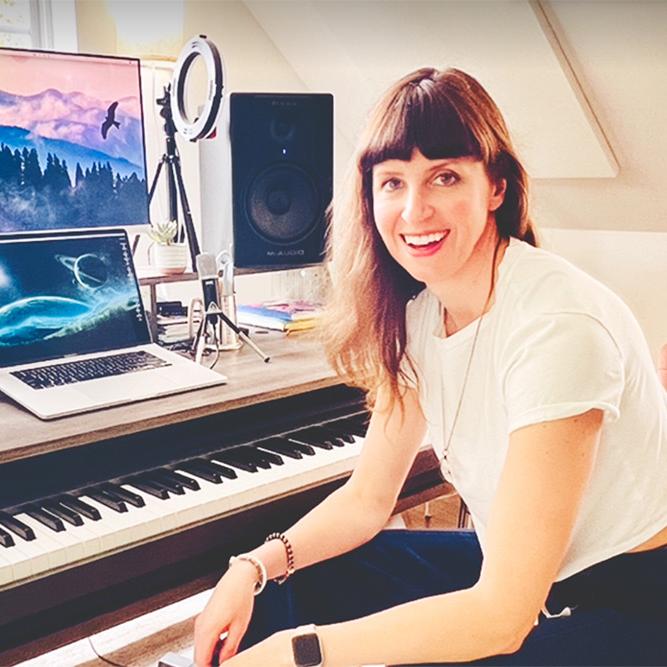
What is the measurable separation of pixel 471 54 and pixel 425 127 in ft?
5.34

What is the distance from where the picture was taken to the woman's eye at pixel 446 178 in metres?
1.14

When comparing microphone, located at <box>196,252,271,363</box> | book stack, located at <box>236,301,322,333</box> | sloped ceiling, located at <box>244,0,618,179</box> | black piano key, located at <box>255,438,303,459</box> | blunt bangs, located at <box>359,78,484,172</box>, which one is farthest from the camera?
sloped ceiling, located at <box>244,0,618,179</box>

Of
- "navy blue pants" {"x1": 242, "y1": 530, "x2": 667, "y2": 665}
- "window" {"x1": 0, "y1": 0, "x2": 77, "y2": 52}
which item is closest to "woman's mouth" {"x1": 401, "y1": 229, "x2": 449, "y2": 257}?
"navy blue pants" {"x1": 242, "y1": 530, "x2": 667, "y2": 665}

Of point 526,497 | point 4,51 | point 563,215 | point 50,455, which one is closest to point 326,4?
point 563,215

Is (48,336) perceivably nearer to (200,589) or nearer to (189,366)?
(189,366)

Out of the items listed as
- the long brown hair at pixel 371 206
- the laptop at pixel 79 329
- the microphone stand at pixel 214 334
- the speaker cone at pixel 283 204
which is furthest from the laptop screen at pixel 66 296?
the long brown hair at pixel 371 206

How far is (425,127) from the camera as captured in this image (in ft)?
3.66

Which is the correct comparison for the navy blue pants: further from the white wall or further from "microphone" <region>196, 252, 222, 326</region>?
the white wall

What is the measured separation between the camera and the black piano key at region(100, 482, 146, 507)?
135cm

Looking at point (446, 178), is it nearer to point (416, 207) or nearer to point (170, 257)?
point (416, 207)

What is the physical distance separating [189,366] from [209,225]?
540mm

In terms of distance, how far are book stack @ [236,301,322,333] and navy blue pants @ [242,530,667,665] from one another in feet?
2.42

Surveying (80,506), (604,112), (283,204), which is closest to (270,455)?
(80,506)

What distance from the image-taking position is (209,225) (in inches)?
80.1
